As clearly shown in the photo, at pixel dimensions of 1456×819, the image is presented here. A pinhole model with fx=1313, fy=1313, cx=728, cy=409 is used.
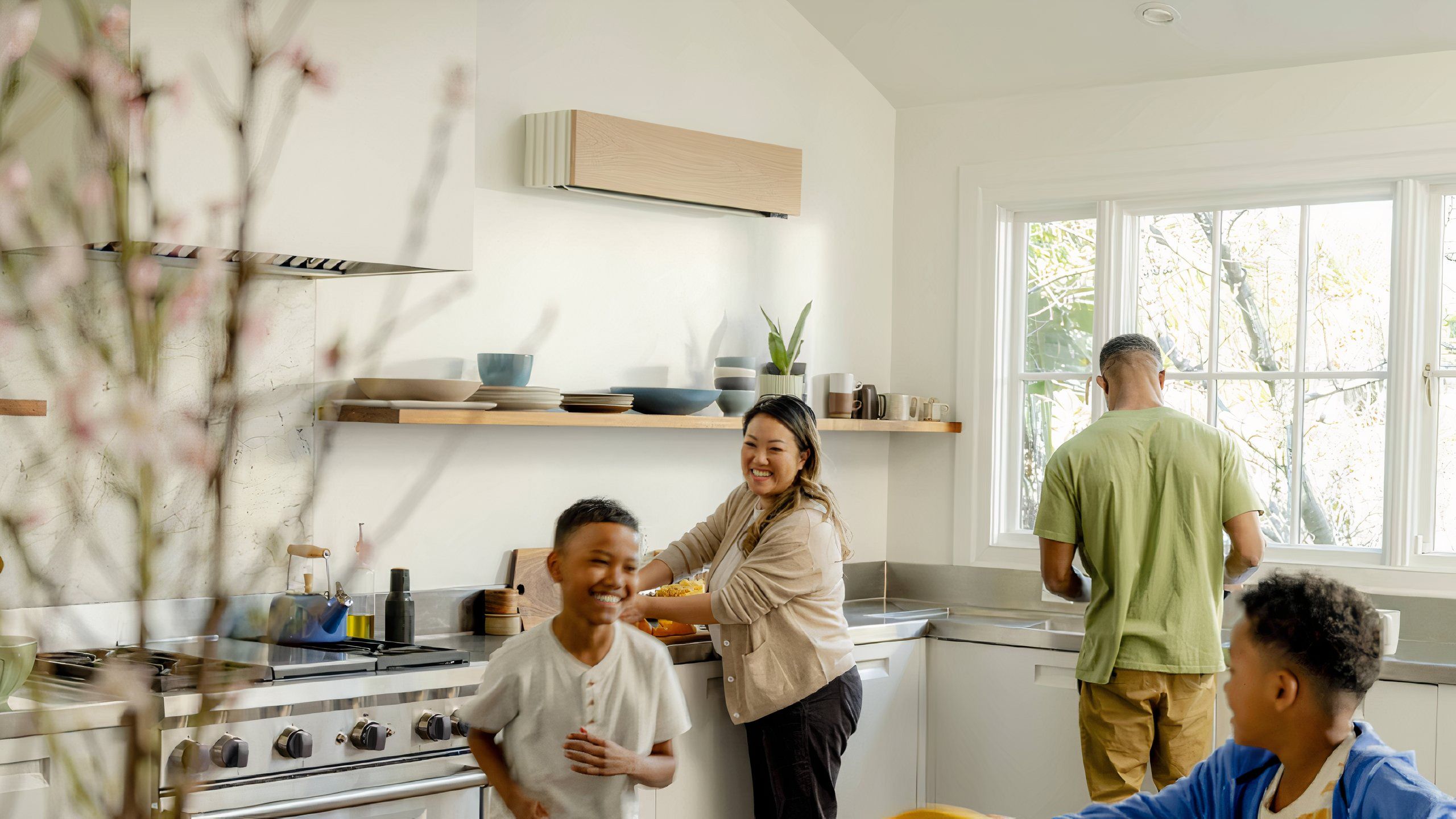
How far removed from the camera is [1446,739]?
3.26m

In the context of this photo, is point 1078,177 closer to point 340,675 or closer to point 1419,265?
point 1419,265

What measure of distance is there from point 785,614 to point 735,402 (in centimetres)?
100

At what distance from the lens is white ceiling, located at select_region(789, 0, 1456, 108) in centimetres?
362

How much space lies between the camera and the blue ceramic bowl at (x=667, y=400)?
11.9ft

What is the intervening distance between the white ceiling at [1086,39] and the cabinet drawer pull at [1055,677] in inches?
72.6

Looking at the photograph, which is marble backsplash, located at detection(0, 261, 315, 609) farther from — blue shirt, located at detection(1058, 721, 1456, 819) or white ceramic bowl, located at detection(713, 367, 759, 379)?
blue shirt, located at detection(1058, 721, 1456, 819)

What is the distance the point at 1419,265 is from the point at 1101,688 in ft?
5.24

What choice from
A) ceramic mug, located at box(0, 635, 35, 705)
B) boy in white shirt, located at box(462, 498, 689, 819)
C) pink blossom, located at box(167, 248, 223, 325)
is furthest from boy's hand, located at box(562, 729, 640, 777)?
pink blossom, located at box(167, 248, 223, 325)

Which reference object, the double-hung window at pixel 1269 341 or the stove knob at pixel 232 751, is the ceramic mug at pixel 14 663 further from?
the double-hung window at pixel 1269 341

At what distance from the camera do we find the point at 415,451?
3.34m

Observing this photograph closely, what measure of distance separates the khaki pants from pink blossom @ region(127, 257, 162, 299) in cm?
292

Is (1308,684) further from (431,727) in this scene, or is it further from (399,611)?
(399,611)

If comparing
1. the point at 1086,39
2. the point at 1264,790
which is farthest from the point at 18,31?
the point at 1086,39

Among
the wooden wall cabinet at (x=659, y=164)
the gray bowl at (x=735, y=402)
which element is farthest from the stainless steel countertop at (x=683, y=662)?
the wooden wall cabinet at (x=659, y=164)
